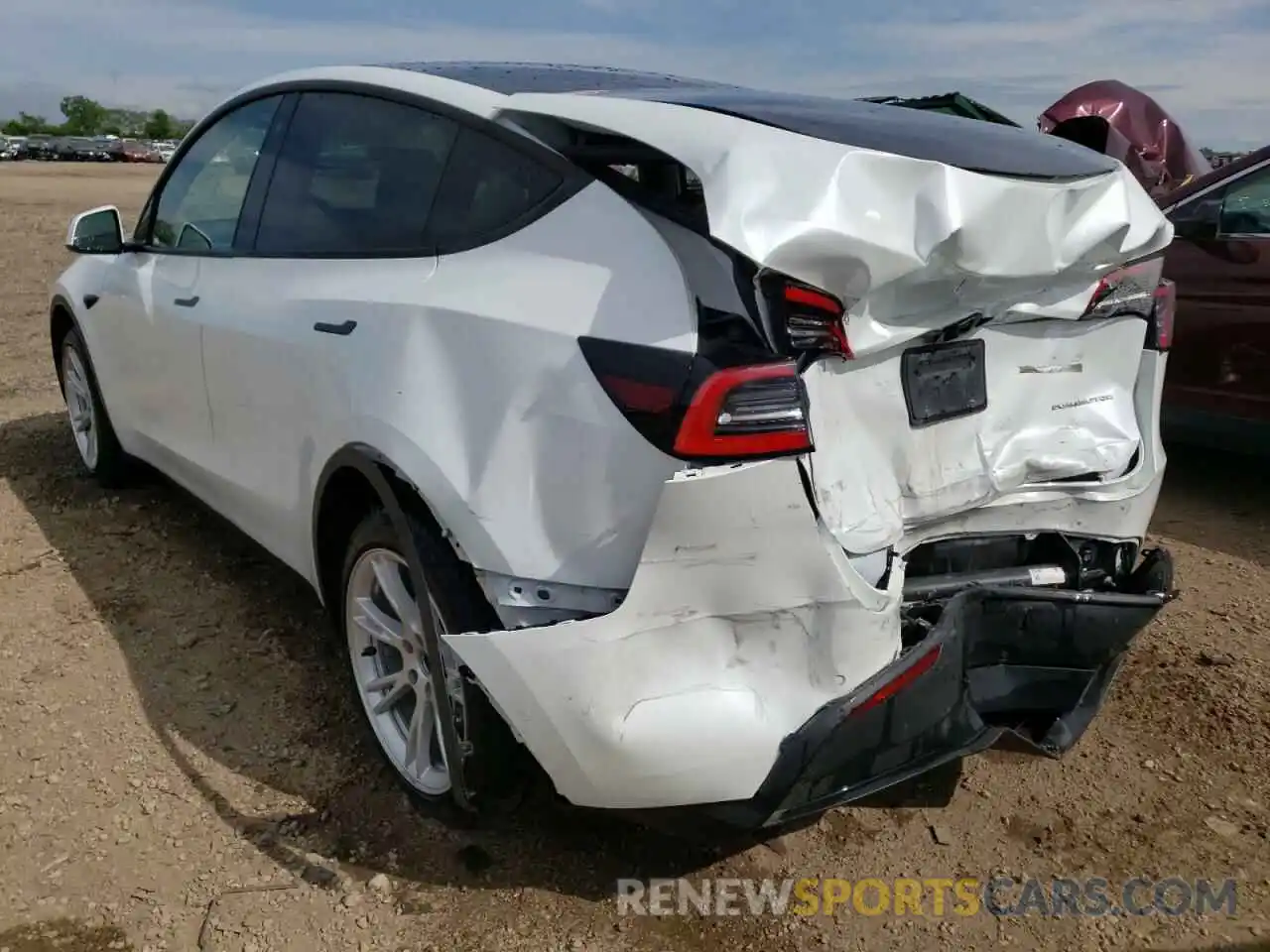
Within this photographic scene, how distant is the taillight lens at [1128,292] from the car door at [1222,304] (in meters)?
2.36

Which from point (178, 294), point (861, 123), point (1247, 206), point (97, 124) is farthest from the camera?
point (97, 124)

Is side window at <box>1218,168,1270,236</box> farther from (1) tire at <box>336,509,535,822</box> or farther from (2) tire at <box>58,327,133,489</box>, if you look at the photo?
(2) tire at <box>58,327,133,489</box>

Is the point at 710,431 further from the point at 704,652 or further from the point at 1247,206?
the point at 1247,206

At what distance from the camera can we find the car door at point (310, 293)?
104 inches

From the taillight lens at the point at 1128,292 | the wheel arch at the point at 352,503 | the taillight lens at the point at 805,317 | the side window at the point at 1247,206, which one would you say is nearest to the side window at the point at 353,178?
the wheel arch at the point at 352,503

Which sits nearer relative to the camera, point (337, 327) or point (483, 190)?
point (483, 190)

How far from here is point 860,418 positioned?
2191 mm

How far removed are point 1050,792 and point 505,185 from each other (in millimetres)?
2090

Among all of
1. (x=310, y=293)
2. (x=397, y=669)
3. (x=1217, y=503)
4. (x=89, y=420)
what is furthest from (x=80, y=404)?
(x=1217, y=503)

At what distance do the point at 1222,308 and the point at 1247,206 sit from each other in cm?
45

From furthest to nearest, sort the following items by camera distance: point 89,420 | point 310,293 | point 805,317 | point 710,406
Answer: point 89,420
point 310,293
point 805,317
point 710,406

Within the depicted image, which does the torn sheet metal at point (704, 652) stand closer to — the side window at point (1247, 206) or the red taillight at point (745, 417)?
the red taillight at point (745, 417)

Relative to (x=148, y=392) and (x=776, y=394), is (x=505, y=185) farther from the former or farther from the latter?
(x=148, y=392)

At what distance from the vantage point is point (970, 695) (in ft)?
7.88
